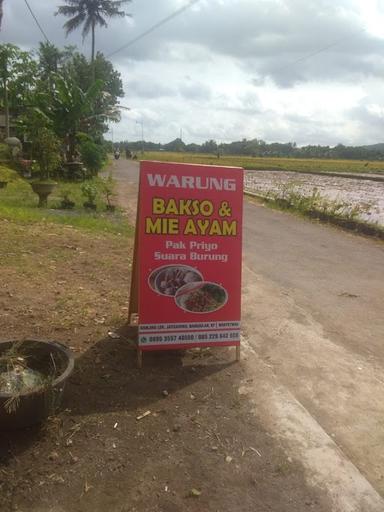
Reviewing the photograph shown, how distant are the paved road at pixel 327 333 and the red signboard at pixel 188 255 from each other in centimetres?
63

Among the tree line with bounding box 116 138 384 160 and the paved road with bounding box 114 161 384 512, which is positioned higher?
the tree line with bounding box 116 138 384 160

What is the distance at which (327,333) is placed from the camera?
4832 millimetres

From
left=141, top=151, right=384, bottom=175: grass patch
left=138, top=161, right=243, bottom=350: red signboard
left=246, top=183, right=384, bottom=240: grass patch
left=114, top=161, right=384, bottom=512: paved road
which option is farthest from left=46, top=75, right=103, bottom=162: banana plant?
left=141, top=151, right=384, bottom=175: grass patch

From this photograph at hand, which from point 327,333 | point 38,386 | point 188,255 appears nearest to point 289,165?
point 327,333

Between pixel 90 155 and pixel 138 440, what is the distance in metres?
21.2

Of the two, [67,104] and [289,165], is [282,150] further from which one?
[67,104]

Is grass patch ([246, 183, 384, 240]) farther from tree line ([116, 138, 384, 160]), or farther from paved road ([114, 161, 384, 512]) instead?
tree line ([116, 138, 384, 160])

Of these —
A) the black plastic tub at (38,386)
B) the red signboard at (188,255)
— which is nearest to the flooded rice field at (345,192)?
the red signboard at (188,255)

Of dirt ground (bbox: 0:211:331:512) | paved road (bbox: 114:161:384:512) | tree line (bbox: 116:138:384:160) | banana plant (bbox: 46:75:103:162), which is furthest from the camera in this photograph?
tree line (bbox: 116:138:384:160)

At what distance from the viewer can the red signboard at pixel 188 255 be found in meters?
3.60

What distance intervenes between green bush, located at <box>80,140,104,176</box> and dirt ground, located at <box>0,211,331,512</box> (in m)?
19.0

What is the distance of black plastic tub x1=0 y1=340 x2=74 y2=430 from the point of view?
2648 millimetres

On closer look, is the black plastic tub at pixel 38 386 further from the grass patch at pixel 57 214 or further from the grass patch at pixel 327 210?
the grass patch at pixel 327 210

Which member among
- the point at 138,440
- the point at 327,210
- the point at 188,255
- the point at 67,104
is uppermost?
the point at 67,104
